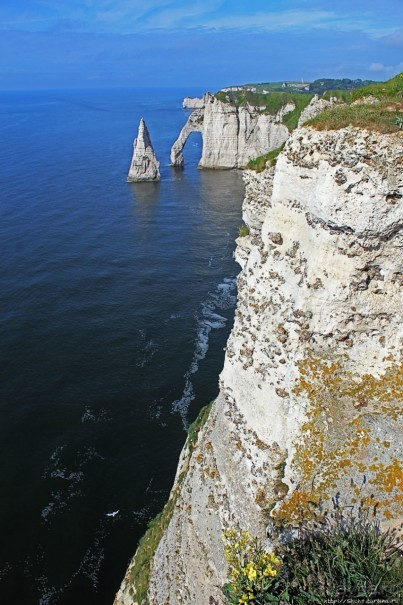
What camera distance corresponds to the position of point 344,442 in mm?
13539

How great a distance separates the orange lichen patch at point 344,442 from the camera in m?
13.0

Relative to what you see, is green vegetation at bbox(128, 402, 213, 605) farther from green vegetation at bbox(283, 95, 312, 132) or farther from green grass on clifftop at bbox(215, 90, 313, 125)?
green grass on clifftop at bbox(215, 90, 313, 125)

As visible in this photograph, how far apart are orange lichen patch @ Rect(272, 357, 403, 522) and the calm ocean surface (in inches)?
801

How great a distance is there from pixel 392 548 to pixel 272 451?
4.46m

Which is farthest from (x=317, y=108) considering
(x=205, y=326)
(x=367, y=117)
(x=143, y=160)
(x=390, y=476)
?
(x=143, y=160)

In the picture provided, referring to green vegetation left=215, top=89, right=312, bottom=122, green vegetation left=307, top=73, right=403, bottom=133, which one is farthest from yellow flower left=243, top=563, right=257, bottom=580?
green vegetation left=215, top=89, right=312, bottom=122

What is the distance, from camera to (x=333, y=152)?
12961 mm

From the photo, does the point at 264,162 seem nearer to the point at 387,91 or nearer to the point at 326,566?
the point at 387,91

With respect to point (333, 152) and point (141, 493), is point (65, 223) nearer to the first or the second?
point (141, 493)

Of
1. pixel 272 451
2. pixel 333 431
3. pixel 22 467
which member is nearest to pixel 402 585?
pixel 333 431

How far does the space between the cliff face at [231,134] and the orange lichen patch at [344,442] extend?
4331 inches

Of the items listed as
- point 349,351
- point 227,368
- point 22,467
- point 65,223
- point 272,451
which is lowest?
point 22,467

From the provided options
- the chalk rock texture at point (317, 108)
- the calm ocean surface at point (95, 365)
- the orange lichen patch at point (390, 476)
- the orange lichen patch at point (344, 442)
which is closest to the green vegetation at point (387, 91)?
the chalk rock texture at point (317, 108)

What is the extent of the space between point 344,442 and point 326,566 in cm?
340
